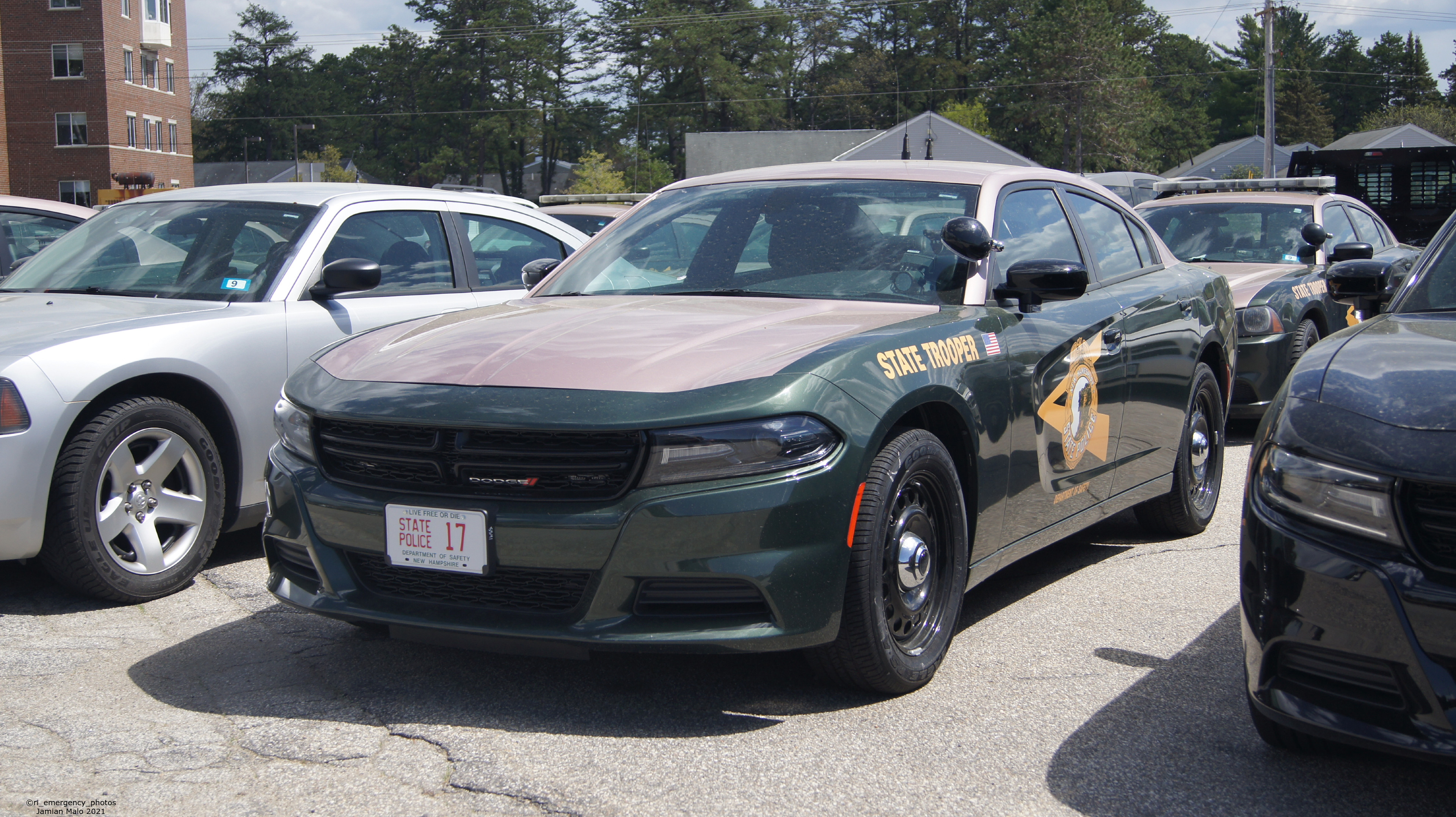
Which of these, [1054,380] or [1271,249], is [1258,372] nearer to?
[1271,249]

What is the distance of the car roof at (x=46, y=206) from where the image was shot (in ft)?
24.0

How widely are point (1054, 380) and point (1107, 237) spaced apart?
1265mm

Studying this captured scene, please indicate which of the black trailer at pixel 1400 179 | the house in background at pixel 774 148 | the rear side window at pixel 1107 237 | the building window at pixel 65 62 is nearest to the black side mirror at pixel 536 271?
the rear side window at pixel 1107 237

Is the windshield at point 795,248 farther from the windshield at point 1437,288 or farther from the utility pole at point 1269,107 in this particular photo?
the utility pole at point 1269,107

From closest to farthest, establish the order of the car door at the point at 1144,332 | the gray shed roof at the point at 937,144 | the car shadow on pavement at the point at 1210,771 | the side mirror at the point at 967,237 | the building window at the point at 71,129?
the car shadow on pavement at the point at 1210,771 → the side mirror at the point at 967,237 → the car door at the point at 1144,332 → the building window at the point at 71,129 → the gray shed roof at the point at 937,144

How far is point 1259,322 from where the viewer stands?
855cm

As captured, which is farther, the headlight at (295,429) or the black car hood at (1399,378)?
the headlight at (295,429)

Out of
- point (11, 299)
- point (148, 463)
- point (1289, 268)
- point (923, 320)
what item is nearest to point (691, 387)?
point (923, 320)

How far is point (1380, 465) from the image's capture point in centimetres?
260

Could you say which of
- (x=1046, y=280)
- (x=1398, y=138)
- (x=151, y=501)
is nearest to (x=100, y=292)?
(x=151, y=501)

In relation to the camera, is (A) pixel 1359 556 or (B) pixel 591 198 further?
(B) pixel 591 198

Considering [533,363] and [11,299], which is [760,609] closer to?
[533,363]

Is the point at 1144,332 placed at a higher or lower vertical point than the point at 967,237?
lower

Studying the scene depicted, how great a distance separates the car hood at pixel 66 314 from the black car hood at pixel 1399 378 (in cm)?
407
